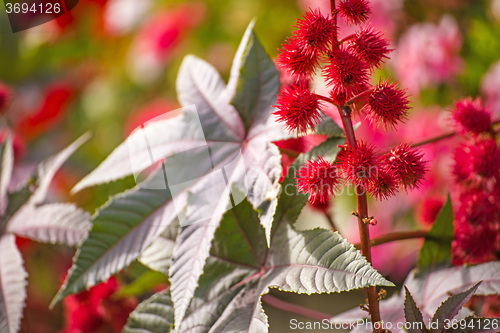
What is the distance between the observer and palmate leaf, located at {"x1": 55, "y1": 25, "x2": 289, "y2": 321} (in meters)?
0.44

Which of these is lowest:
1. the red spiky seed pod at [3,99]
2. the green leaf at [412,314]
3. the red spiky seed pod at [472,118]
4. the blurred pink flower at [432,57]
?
the green leaf at [412,314]

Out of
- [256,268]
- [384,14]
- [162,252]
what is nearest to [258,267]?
[256,268]

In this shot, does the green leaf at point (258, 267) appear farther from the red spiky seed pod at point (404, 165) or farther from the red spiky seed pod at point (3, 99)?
the red spiky seed pod at point (3, 99)

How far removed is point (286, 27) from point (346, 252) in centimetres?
94

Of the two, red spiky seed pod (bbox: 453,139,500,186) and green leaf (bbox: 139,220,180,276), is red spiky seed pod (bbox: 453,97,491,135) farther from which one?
green leaf (bbox: 139,220,180,276)

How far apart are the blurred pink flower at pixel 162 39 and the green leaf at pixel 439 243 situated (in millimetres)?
1094

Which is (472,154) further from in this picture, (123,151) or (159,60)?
(159,60)

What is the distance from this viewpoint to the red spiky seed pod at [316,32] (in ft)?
1.23

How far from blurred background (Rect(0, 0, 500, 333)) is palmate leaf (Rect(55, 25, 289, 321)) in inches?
3.6

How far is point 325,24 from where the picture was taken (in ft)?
1.23

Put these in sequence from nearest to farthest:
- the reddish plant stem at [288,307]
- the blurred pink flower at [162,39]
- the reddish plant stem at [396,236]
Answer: the reddish plant stem at [396,236]
the reddish plant stem at [288,307]
the blurred pink flower at [162,39]

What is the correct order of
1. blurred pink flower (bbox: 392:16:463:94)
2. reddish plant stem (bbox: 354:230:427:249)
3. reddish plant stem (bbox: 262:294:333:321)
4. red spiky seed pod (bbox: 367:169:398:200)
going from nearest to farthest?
red spiky seed pod (bbox: 367:169:398:200) → reddish plant stem (bbox: 354:230:427:249) → reddish plant stem (bbox: 262:294:333:321) → blurred pink flower (bbox: 392:16:463:94)

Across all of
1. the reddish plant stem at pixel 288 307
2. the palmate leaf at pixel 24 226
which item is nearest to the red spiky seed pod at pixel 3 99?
the palmate leaf at pixel 24 226
